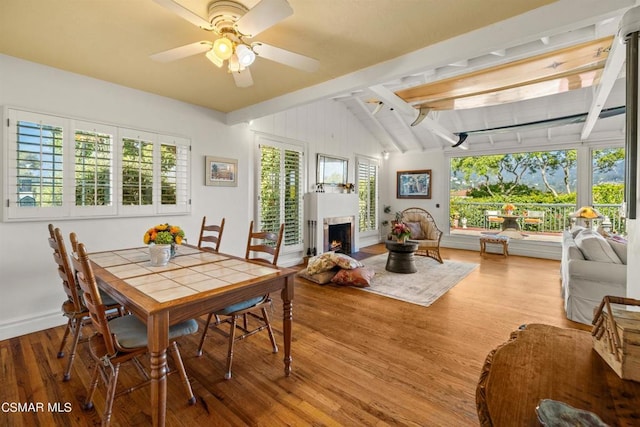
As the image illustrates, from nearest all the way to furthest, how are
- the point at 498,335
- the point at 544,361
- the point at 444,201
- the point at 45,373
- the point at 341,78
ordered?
the point at 544,361 → the point at 45,373 → the point at 498,335 → the point at 341,78 → the point at 444,201

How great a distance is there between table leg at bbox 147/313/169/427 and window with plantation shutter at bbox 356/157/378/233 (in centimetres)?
588

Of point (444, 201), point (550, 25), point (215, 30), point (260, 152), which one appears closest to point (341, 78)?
point (215, 30)

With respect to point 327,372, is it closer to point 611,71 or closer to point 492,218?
point 611,71

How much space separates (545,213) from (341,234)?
531cm

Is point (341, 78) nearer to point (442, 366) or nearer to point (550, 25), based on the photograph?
point (550, 25)

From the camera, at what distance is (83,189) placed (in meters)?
3.00

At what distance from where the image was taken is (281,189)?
5.08 m

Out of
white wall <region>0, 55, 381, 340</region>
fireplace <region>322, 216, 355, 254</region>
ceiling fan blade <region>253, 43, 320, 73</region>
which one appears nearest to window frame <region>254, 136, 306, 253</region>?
white wall <region>0, 55, 381, 340</region>

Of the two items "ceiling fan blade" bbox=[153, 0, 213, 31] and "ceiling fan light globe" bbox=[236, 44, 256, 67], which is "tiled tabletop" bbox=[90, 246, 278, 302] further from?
"ceiling fan blade" bbox=[153, 0, 213, 31]

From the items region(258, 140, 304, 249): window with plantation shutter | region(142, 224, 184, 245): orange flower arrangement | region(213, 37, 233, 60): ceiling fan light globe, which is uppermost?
region(213, 37, 233, 60): ceiling fan light globe

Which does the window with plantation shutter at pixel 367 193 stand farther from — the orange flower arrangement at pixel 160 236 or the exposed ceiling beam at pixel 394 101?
the orange flower arrangement at pixel 160 236

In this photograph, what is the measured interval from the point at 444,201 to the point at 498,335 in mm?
5022

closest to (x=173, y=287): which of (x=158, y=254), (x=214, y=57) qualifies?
(x=158, y=254)

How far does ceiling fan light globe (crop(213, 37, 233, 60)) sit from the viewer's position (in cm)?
190
